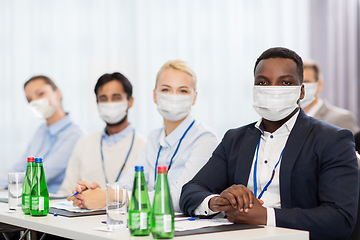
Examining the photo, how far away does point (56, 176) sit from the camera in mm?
3641

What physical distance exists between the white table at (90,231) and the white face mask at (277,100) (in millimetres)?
566

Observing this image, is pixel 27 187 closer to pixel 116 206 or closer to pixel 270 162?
pixel 116 206

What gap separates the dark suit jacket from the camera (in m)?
1.62

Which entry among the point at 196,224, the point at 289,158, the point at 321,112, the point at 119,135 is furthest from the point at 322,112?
the point at 196,224

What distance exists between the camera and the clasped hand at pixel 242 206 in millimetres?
1590

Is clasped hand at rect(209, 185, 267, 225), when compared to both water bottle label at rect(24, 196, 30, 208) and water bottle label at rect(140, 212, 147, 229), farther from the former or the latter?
water bottle label at rect(24, 196, 30, 208)

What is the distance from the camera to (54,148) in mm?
3693

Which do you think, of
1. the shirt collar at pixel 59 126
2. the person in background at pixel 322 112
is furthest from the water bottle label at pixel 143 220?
the person in background at pixel 322 112

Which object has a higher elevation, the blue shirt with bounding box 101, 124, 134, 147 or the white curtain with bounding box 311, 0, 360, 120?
the white curtain with bounding box 311, 0, 360, 120

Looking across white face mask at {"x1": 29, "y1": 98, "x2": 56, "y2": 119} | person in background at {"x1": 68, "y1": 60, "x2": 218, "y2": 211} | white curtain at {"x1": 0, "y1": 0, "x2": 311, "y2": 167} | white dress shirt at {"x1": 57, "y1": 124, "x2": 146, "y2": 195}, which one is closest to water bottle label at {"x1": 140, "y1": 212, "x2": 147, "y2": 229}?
person in background at {"x1": 68, "y1": 60, "x2": 218, "y2": 211}

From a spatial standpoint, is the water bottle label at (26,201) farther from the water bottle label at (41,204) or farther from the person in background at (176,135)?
the person in background at (176,135)

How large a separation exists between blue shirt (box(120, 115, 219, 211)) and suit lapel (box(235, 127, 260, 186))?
422 millimetres

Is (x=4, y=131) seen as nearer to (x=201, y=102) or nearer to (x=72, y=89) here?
(x=72, y=89)

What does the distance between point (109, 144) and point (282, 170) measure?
166cm
